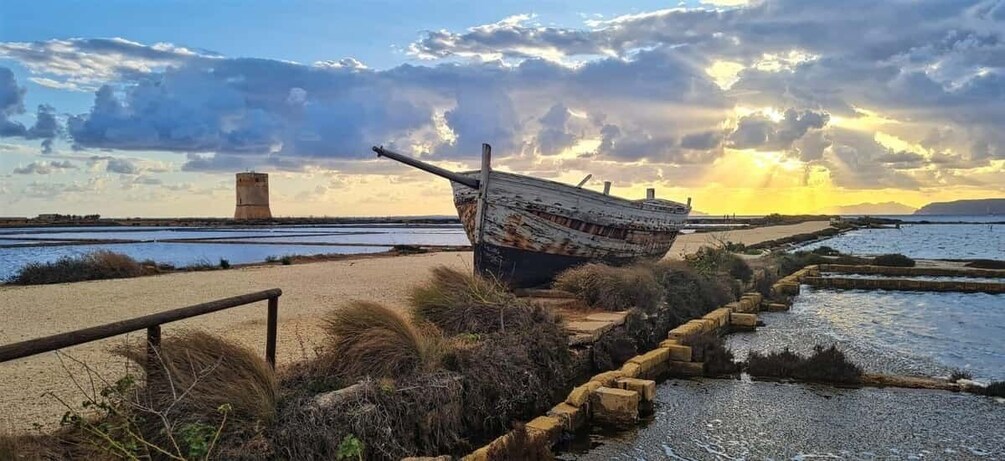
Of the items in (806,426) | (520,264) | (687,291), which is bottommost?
(806,426)

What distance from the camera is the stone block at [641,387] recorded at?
7031 millimetres

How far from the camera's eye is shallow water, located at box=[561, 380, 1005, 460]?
5887mm

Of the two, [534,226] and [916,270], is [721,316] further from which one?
[916,270]

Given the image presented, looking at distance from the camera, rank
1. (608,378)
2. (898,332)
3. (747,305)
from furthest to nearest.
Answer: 1. (747,305)
2. (898,332)
3. (608,378)

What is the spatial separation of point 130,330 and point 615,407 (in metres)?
4.20

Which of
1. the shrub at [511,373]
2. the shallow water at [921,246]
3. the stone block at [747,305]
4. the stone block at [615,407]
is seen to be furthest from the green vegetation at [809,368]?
the shallow water at [921,246]

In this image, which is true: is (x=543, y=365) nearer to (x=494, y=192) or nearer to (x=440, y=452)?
(x=440, y=452)

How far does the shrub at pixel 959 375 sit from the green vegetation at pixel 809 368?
1.00m

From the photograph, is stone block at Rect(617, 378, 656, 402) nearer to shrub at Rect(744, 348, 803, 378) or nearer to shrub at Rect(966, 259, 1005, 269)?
shrub at Rect(744, 348, 803, 378)

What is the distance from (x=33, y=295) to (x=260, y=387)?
11.1 metres

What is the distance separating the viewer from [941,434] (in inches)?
Answer: 251

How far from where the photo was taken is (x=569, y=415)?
20.5 ft

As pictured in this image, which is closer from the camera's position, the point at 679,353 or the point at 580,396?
the point at 580,396

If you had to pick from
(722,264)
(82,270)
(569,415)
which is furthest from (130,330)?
(82,270)
